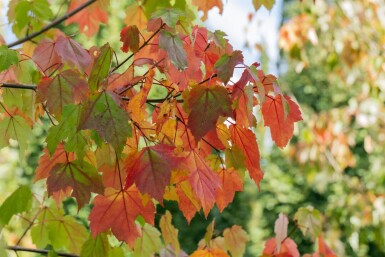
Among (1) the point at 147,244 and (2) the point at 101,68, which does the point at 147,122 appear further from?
(1) the point at 147,244

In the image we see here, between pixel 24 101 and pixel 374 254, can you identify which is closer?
pixel 24 101

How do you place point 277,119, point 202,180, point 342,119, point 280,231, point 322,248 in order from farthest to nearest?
1. point 342,119
2. point 322,248
3. point 280,231
4. point 277,119
5. point 202,180

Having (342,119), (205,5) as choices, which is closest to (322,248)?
(205,5)

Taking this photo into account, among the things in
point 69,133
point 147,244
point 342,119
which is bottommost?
point 342,119

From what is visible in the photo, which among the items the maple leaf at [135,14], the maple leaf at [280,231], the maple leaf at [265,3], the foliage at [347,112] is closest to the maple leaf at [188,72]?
the maple leaf at [265,3]

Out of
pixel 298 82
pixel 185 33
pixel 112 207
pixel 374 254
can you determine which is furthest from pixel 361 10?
pixel 298 82

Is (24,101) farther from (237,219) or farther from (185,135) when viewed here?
(237,219)

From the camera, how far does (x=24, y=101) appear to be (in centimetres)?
136

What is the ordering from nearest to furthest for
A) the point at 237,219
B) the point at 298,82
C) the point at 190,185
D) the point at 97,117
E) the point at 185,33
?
1. the point at 97,117
2. the point at 190,185
3. the point at 185,33
4. the point at 237,219
5. the point at 298,82

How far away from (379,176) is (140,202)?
10.4ft

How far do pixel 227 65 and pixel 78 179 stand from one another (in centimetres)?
33

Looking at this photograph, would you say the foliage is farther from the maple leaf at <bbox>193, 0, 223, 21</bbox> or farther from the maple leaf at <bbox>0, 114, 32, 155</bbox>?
the maple leaf at <bbox>0, 114, 32, 155</bbox>

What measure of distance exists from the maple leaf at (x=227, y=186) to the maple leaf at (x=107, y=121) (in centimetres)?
32

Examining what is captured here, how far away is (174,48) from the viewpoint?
1.06 meters
